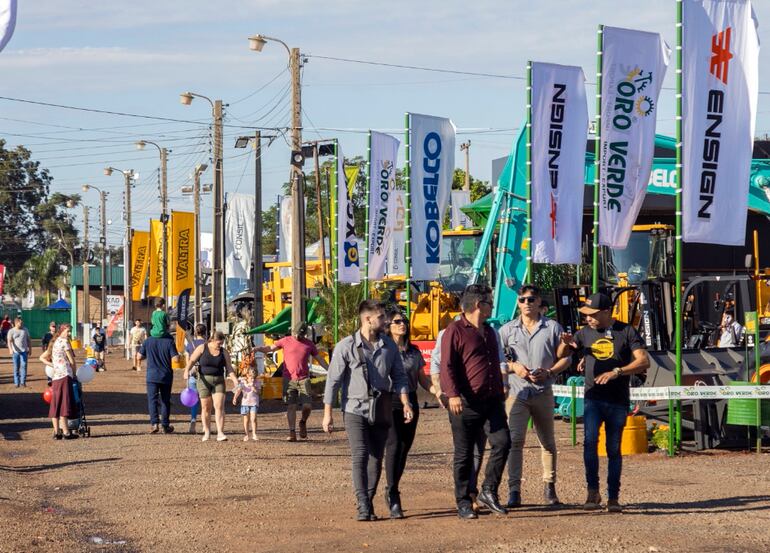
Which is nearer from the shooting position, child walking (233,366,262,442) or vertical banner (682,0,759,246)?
vertical banner (682,0,759,246)

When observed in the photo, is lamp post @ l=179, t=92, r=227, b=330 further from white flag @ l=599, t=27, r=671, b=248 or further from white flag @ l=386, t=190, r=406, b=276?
white flag @ l=599, t=27, r=671, b=248

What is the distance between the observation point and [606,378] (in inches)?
420

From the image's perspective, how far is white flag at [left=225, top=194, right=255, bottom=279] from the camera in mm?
47438

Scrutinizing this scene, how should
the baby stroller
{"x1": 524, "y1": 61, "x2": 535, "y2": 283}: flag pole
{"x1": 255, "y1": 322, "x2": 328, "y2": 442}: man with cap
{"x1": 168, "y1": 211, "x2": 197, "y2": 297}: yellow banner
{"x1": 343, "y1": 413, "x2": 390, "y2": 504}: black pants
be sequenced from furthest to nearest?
1. {"x1": 168, "y1": 211, "x2": 197, "y2": 297}: yellow banner
2. the baby stroller
3. {"x1": 255, "y1": 322, "x2": 328, "y2": 442}: man with cap
4. {"x1": 524, "y1": 61, "x2": 535, "y2": 283}: flag pole
5. {"x1": 343, "y1": 413, "x2": 390, "y2": 504}: black pants

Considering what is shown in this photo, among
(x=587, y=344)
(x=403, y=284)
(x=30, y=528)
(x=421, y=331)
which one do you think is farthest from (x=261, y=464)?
(x=403, y=284)

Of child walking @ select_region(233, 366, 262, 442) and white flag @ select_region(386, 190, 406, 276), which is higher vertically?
white flag @ select_region(386, 190, 406, 276)

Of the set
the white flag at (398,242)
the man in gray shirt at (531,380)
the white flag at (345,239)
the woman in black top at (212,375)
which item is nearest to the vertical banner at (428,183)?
the white flag at (398,242)

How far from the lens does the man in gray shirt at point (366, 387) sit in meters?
10.6

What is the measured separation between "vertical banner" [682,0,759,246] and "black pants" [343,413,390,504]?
635 cm

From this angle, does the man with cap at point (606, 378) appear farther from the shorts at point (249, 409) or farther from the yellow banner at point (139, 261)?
the yellow banner at point (139, 261)

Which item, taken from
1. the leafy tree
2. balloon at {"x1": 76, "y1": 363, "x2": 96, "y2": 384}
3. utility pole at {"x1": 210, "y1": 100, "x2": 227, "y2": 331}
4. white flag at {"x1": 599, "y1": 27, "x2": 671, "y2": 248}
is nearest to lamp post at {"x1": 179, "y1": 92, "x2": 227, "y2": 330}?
utility pole at {"x1": 210, "y1": 100, "x2": 227, "y2": 331}

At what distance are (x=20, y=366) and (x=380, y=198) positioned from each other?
14.7 metres

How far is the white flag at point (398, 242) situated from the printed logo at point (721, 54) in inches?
437

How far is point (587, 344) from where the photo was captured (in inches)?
428
